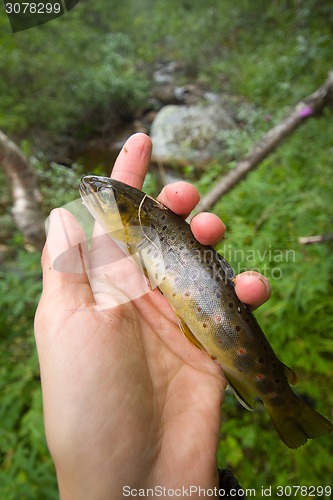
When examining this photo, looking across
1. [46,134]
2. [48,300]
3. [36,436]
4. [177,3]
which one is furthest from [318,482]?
[177,3]

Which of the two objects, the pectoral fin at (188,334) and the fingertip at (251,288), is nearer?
the fingertip at (251,288)

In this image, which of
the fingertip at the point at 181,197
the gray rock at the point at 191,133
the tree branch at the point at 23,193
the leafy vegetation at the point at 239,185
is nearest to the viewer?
the fingertip at the point at 181,197

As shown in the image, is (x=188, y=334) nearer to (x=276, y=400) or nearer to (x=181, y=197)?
(x=276, y=400)

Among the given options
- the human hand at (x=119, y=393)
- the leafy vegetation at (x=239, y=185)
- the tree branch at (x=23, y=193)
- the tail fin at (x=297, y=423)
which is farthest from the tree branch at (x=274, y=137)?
the tail fin at (x=297, y=423)

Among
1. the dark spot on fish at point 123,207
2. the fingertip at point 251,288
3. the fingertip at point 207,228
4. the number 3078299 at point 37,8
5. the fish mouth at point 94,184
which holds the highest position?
the number 3078299 at point 37,8

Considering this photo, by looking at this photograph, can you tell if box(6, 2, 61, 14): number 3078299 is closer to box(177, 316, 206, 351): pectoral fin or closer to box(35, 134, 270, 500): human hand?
box(35, 134, 270, 500): human hand

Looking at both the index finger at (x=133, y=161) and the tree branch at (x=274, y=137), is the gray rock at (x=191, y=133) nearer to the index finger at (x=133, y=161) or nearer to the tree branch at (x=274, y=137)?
the tree branch at (x=274, y=137)

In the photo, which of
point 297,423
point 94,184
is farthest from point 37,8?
point 297,423
